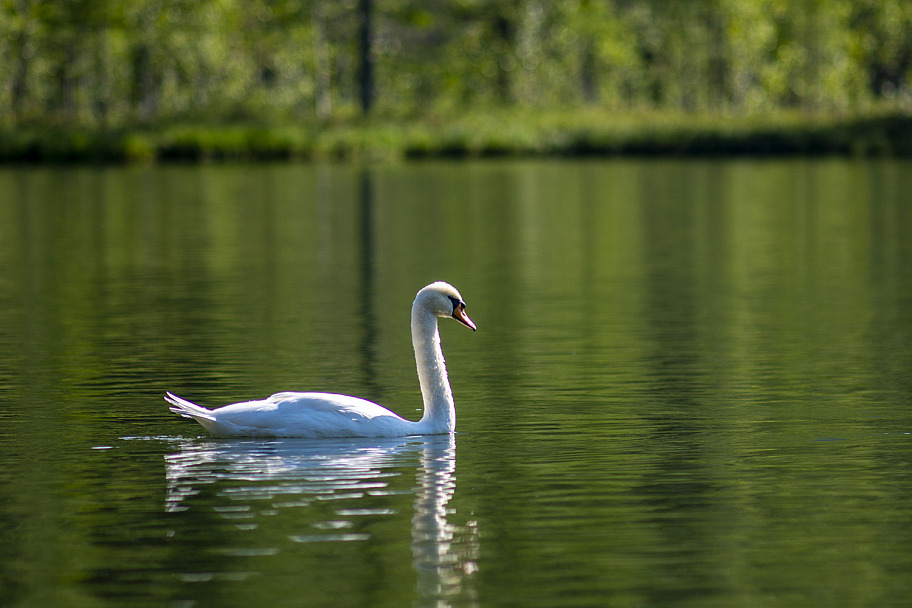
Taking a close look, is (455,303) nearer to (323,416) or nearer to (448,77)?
(323,416)

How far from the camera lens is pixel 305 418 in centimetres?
995

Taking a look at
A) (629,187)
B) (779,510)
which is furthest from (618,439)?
(629,187)

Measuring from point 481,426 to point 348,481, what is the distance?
203 cm

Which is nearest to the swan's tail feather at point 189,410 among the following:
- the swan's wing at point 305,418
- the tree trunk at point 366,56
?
the swan's wing at point 305,418

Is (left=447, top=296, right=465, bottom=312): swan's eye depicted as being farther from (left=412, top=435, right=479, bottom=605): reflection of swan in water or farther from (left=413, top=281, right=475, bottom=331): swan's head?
(left=412, top=435, right=479, bottom=605): reflection of swan in water

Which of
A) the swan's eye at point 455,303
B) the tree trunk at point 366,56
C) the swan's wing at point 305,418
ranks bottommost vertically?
the swan's wing at point 305,418

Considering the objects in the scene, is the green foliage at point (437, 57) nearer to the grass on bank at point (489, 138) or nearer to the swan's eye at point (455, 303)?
the grass on bank at point (489, 138)

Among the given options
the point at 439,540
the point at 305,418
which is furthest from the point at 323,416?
the point at 439,540

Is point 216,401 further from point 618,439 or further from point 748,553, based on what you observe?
point 748,553

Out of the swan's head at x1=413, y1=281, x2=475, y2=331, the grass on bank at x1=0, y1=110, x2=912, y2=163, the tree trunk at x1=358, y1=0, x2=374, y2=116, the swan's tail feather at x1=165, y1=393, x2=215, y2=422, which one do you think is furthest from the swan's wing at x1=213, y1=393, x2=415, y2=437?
the tree trunk at x1=358, y1=0, x2=374, y2=116

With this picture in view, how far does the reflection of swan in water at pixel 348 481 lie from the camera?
746 cm

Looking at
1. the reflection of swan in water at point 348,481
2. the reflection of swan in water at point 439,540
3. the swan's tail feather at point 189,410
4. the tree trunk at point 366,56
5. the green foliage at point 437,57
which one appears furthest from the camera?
the green foliage at point 437,57

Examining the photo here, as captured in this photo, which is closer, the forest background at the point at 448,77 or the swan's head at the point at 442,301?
the swan's head at the point at 442,301

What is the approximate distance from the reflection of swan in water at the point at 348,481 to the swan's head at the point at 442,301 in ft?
2.74
